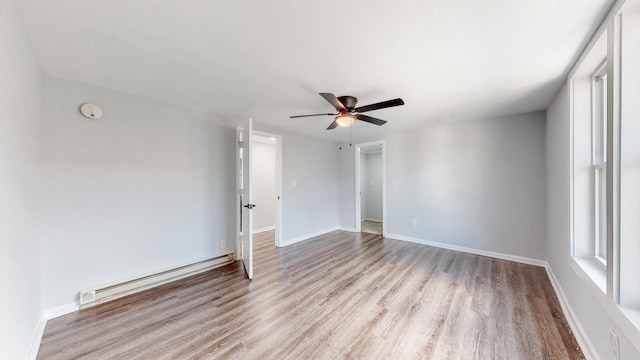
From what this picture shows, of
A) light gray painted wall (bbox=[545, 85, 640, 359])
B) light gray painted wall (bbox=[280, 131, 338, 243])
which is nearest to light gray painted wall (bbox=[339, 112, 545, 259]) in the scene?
light gray painted wall (bbox=[545, 85, 640, 359])

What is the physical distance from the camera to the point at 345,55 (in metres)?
1.76

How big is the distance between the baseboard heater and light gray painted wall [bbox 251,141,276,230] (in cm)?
227

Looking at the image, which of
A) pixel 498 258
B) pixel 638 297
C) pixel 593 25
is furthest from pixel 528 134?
pixel 638 297

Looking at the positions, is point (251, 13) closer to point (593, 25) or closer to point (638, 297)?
point (593, 25)

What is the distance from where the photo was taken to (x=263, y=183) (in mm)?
5590

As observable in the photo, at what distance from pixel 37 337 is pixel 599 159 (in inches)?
186

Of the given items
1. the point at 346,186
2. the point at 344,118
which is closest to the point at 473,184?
the point at 346,186

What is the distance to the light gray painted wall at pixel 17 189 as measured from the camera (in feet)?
3.85

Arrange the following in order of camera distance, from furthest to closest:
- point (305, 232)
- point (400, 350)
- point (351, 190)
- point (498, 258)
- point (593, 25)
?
point (351, 190) < point (305, 232) < point (498, 258) < point (400, 350) < point (593, 25)

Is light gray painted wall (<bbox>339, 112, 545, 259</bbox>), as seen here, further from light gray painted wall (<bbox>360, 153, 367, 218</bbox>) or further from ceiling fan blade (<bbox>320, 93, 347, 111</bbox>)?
ceiling fan blade (<bbox>320, 93, 347, 111</bbox>)

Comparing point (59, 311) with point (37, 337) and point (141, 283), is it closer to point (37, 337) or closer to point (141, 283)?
point (37, 337)

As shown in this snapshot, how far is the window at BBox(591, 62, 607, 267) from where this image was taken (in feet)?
5.99

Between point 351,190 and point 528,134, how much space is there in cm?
319

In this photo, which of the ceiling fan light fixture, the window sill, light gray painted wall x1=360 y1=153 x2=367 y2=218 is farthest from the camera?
light gray painted wall x1=360 y1=153 x2=367 y2=218
